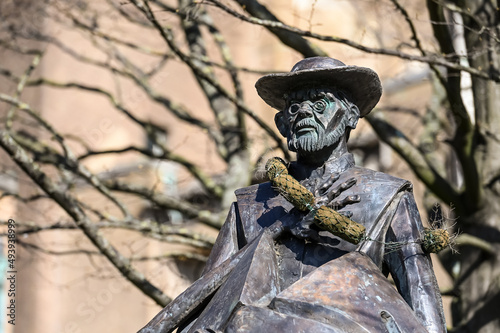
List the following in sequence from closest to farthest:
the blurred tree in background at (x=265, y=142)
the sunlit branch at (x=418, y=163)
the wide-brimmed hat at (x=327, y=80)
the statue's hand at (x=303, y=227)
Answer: the statue's hand at (x=303, y=227) < the wide-brimmed hat at (x=327, y=80) < the blurred tree in background at (x=265, y=142) < the sunlit branch at (x=418, y=163)

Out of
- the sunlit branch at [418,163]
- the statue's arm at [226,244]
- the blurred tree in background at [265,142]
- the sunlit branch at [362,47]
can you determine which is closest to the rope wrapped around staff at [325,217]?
the statue's arm at [226,244]

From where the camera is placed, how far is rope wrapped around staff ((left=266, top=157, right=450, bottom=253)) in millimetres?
4805

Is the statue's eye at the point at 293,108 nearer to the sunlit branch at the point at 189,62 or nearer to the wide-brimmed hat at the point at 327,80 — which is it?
the wide-brimmed hat at the point at 327,80

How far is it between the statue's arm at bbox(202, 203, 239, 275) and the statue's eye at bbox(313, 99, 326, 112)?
66 cm

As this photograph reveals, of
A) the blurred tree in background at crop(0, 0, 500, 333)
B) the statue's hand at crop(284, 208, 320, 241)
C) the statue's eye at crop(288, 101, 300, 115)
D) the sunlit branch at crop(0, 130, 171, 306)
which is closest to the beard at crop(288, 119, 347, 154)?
the statue's eye at crop(288, 101, 300, 115)

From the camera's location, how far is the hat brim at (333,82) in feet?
17.3

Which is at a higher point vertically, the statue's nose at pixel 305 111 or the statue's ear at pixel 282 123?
the statue's ear at pixel 282 123

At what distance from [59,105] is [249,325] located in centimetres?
1638

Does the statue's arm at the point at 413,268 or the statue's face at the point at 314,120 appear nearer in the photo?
the statue's arm at the point at 413,268

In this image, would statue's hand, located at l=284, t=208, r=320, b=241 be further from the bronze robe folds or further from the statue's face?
the statue's face

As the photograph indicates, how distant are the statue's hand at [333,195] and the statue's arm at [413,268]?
24 centimetres

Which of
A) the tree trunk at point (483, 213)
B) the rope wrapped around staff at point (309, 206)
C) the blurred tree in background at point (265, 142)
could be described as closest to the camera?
the rope wrapped around staff at point (309, 206)

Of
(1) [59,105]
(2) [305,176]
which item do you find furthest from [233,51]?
(2) [305,176]

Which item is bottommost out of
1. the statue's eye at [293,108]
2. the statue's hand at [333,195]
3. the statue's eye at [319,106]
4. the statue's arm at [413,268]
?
the statue's arm at [413,268]
